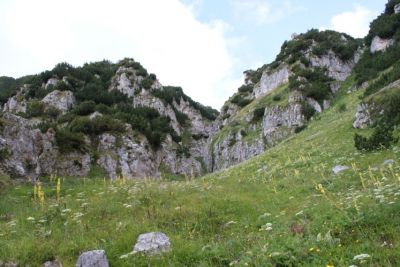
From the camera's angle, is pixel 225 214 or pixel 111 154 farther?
pixel 111 154

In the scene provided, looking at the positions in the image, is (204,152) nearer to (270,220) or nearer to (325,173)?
(325,173)

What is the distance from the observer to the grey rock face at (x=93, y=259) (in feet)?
24.7

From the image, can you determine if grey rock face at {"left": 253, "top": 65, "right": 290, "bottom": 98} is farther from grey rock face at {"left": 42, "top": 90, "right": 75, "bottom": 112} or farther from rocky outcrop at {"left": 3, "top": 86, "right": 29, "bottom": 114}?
rocky outcrop at {"left": 3, "top": 86, "right": 29, "bottom": 114}

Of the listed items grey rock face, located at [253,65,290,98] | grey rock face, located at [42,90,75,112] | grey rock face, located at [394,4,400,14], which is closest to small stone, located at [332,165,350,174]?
grey rock face, located at [394,4,400,14]

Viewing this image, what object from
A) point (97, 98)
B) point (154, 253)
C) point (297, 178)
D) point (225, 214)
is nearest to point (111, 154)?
point (97, 98)

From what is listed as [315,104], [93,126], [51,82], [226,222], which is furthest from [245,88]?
[226,222]

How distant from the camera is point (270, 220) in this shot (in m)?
9.83

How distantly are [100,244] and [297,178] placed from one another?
945 centimetres

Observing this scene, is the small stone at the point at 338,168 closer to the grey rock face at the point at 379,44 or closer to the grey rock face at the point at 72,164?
the grey rock face at the point at 72,164

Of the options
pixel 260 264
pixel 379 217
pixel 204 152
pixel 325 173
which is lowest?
pixel 260 264

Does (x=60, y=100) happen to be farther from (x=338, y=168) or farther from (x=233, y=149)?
A: (x=338, y=168)

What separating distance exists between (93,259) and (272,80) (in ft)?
202

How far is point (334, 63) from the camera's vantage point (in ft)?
197

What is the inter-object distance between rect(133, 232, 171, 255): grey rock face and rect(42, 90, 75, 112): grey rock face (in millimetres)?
49780
